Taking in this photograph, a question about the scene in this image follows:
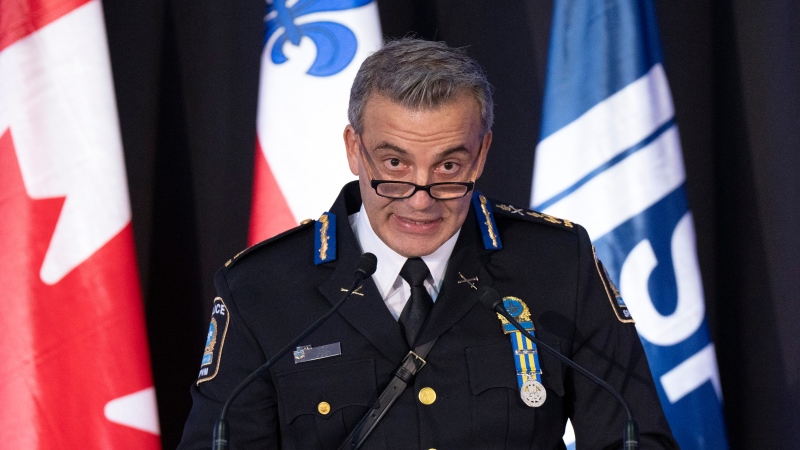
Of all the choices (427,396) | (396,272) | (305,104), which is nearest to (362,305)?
(396,272)

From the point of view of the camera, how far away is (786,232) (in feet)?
7.85

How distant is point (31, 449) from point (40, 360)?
0.72 feet

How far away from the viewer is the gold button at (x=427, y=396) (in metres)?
1.69

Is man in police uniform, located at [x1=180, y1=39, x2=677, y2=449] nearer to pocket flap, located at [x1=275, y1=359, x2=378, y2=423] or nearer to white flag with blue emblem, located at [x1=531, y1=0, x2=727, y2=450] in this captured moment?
pocket flap, located at [x1=275, y1=359, x2=378, y2=423]

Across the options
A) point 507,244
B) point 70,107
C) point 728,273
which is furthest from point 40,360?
point 728,273

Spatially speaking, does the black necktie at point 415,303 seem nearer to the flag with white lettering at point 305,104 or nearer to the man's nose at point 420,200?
the man's nose at point 420,200

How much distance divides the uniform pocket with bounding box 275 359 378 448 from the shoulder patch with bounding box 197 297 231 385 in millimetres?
122

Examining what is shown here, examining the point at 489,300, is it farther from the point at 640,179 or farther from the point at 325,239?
the point at 640,179

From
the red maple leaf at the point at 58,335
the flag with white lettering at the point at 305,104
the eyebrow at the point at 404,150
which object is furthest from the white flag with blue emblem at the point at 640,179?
the red maple leaf at the point at 58,335

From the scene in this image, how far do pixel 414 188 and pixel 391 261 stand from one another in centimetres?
19

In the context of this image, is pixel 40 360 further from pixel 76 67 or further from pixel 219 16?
pixel 219 16

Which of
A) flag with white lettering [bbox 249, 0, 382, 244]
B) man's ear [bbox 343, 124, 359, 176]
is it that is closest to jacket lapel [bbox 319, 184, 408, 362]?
man's ear [bbox 343, 124, 359, 176]

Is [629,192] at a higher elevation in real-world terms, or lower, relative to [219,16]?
lower

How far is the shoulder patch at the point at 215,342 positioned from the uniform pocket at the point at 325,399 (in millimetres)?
122
